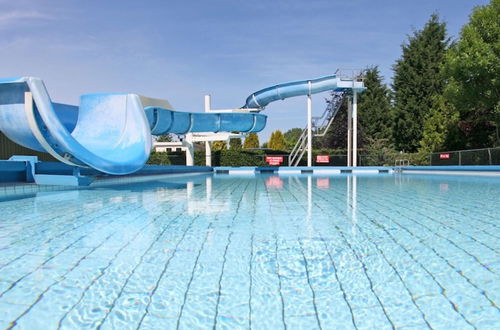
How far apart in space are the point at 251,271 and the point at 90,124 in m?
9.74

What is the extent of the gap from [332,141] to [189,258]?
2473 centimetres

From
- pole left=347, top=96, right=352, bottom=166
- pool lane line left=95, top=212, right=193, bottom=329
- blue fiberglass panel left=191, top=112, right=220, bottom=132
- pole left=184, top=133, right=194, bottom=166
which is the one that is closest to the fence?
pole left=347, top=96, right=352, bottom=166

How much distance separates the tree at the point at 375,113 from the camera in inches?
1064

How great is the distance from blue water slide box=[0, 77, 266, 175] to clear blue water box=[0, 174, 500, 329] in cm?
285

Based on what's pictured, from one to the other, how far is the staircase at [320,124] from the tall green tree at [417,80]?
23.2 ft

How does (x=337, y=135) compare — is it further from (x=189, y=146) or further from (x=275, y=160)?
(x=189, y=146)

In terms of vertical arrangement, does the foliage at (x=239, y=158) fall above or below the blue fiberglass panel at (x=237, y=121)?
below

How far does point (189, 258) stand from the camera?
300cm

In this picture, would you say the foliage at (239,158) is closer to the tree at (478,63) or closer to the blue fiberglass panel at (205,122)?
the blue fiberglass panel at (205,122)

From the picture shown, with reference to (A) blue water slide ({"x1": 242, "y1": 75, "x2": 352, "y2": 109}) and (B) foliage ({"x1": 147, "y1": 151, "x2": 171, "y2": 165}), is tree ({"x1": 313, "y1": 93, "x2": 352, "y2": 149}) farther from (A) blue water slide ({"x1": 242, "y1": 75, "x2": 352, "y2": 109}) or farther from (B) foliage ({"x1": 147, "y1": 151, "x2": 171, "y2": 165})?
(B) foliage ({"x1": 147, "y1": 151, "x2": 171, "y2": 165})

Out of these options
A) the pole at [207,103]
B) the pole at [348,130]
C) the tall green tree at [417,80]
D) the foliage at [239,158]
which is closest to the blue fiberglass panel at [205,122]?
the pole at [207,103]

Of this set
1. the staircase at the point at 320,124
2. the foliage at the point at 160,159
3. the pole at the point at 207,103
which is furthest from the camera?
the foliage at the point at 160,159

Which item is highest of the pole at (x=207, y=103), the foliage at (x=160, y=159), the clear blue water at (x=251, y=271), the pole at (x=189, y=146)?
the pole at (x=207, y=103)

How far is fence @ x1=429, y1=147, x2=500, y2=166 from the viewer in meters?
14.9
